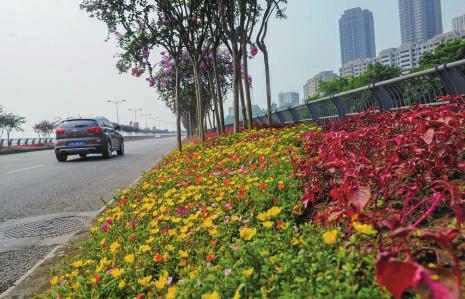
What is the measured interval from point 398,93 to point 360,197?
26.6 feet

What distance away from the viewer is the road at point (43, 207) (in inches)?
170


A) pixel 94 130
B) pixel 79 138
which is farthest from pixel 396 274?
pixel 79 138

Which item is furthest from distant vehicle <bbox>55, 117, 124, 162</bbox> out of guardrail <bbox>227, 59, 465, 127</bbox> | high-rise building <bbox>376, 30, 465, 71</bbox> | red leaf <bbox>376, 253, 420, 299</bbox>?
high-rise building <bbox>376, 30, 465, 71</bbox>

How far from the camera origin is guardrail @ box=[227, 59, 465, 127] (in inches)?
274

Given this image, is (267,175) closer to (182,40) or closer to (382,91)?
(382,91)

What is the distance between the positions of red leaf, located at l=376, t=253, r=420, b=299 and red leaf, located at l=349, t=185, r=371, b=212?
0.79m

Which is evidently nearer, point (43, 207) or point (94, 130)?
point (43, 207)

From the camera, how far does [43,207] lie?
683cm

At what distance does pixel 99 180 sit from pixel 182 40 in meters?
6.12

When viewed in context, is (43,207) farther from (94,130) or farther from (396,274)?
(94,130)

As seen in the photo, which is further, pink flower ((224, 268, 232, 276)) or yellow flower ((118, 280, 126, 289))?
yellow flower ((118, 280, 126, 289))

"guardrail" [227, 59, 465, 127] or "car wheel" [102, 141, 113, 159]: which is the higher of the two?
"guardrail" [227, 59, 465, 127]

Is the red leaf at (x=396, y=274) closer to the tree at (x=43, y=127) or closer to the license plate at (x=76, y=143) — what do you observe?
the license plate at (x=76, y=143)

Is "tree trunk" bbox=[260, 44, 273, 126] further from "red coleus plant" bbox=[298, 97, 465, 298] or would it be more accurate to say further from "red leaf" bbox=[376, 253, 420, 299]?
"red leaf" bbox=[376, 253, 420, 299]
